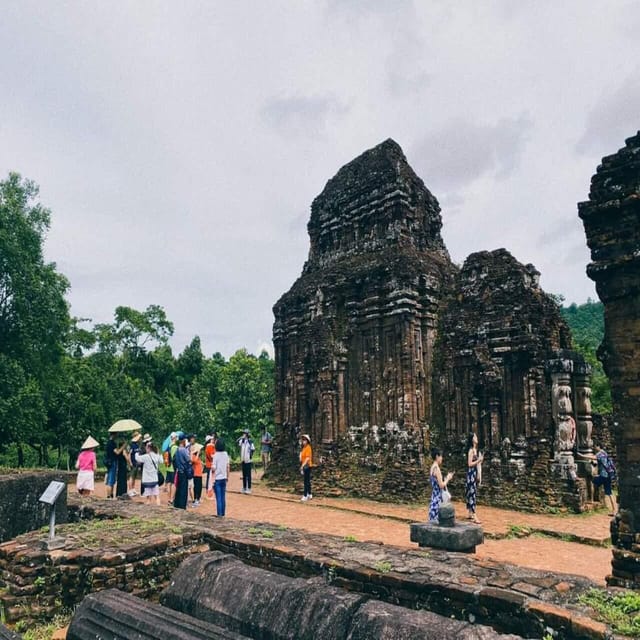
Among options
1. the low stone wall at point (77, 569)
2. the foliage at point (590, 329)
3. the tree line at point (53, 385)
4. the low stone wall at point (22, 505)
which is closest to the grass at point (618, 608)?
the low stone wall at point (77, 569)

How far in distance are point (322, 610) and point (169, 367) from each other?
4173 cm

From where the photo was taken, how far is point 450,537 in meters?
6.10

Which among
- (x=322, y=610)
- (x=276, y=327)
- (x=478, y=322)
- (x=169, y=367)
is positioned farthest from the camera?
(x=169, y=367)

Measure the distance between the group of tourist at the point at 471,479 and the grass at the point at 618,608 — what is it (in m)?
2.60

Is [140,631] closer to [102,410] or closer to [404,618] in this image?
[404,618]

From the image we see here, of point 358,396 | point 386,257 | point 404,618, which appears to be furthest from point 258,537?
point 386,257

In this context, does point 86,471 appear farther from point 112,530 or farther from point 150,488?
point 112,530

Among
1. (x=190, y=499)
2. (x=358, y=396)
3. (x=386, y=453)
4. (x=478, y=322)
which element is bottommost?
(x=190, y=499)

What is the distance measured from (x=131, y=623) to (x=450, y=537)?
11.7ft

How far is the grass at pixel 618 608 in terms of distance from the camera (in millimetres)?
3432

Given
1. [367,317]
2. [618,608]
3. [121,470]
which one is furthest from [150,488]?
[618,608]

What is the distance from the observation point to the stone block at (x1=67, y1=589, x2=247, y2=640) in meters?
3.59

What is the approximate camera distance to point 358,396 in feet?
49.8

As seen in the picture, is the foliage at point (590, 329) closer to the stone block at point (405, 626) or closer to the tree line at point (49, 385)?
the tree line at point (49, 385)
